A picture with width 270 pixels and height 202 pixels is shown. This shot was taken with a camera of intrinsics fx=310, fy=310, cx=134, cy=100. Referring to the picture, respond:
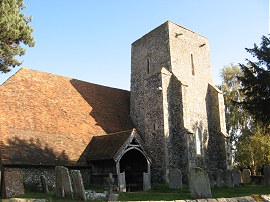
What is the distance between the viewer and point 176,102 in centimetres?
2205

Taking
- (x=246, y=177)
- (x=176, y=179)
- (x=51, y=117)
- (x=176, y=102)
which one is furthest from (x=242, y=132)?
(x=51, y=117)

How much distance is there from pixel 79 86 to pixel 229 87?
61.1ft

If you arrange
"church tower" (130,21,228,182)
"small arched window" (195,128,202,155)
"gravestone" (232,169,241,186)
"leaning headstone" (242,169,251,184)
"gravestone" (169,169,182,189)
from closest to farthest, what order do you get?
1. "gravestone" (169,169,182,189)
2. "gravestone" (232,169,241,186)
3. "church tower" (130,21,228,182)
4. "small arched window" (195,128,202,155)
5. "leaning headstone" (242,169,251,184)

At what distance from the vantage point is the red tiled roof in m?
17.0

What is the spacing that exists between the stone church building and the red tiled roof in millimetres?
58

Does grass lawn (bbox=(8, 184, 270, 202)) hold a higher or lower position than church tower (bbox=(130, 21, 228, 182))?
lower

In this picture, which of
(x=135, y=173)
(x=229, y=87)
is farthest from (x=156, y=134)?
(x=229, y=87)

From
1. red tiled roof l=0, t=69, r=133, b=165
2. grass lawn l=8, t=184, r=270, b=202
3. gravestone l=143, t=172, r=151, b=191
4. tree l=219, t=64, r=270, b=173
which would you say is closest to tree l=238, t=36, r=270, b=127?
grass lawn l=8, t=184, r=270, b=202

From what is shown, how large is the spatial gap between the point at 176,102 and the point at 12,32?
465 inches

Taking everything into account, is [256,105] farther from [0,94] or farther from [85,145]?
[0,94]

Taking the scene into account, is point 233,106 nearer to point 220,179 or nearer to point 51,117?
point 220,179

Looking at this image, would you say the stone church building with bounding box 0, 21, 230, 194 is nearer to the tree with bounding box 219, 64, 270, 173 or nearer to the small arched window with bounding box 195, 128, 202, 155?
the small arched window with bounding box 195, 128, 202, 155

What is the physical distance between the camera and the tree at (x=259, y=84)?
60.6 feet

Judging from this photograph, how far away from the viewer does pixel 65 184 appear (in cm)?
1268
